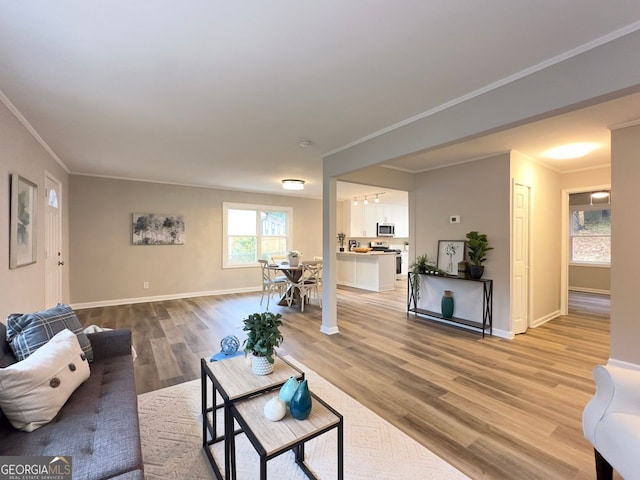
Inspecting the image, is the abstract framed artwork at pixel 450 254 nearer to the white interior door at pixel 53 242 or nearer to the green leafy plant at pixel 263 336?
the green leafy plant at pixel 263 336

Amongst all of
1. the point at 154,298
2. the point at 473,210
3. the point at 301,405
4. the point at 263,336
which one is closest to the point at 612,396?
the point at 301,405

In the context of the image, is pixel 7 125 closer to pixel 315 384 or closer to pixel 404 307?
pixel 315 384

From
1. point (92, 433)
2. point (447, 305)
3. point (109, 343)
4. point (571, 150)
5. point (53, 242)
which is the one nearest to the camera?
point (92, 433)

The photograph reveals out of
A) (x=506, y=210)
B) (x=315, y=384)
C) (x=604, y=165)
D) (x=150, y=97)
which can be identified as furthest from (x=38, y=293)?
(x=604, y=165)

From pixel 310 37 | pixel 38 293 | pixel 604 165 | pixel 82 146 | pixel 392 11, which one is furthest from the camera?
pixel 604 165

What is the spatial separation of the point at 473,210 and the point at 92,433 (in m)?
4.61

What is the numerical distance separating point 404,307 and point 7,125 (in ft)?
18.5

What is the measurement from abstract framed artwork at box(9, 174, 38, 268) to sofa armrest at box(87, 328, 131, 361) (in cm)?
127

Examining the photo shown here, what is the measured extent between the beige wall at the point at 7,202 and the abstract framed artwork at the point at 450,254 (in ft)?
16.6

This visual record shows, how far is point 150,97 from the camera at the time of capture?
7.84 ft

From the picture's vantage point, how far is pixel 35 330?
5.55ft

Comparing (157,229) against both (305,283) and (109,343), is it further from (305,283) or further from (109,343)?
(109,343)

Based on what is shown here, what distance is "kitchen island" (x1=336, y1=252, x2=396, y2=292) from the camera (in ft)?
22.8

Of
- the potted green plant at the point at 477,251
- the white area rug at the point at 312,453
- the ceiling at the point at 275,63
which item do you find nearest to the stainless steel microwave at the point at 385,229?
the potted green plant at the point at 477,251
